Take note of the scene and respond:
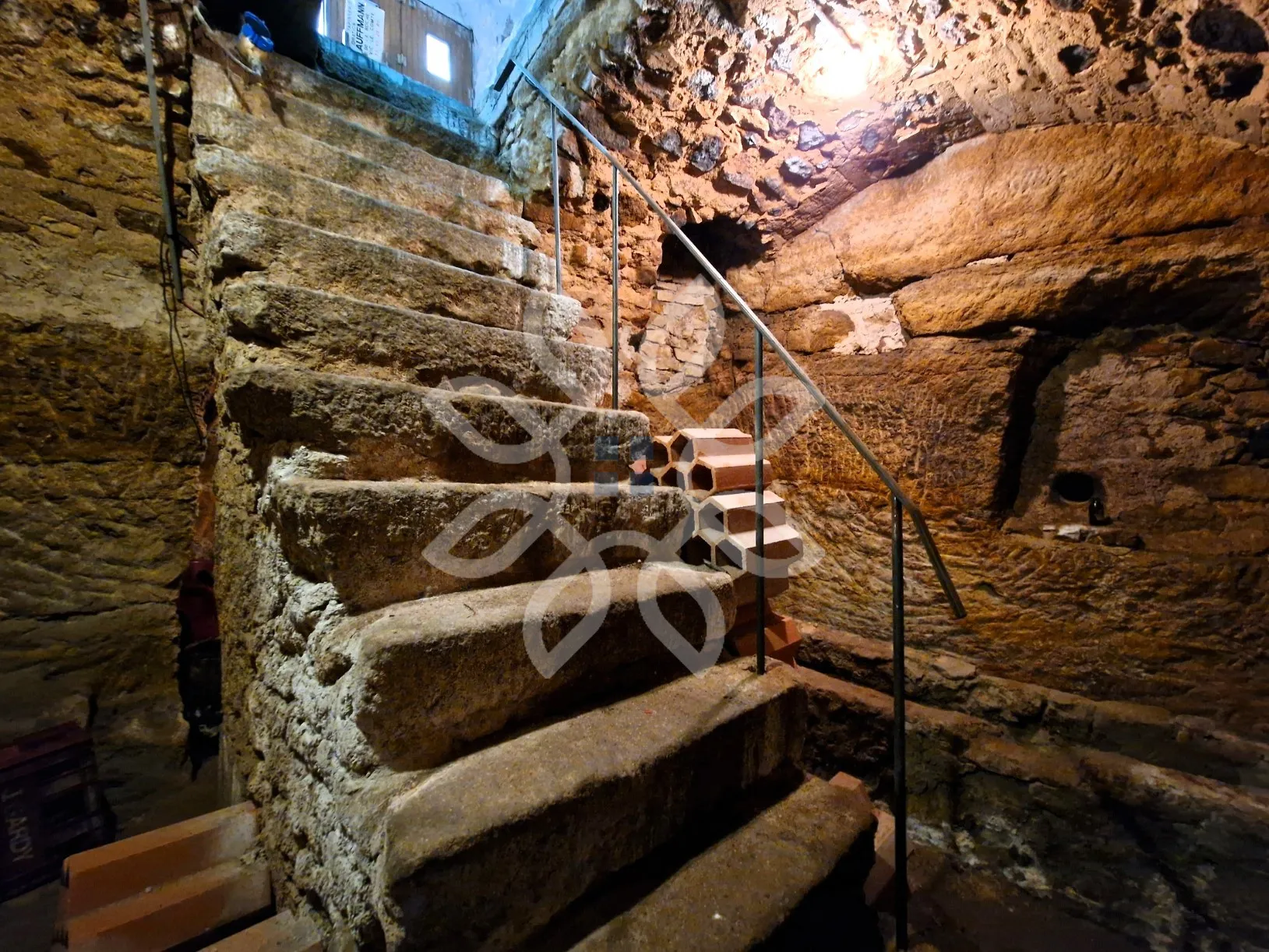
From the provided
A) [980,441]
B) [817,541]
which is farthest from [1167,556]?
[817,541]

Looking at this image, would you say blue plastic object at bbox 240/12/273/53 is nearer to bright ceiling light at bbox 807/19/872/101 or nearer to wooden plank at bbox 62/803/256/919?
bright ceiling light at bbox 807/19/872/101

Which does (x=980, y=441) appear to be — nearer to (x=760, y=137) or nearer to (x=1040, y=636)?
(x=1040, y=636)

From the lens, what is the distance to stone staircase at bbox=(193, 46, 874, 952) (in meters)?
0.99

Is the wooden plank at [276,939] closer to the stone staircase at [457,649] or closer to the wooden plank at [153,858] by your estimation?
the stone staircase at [457,649]

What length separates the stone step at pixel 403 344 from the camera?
1.48 meters

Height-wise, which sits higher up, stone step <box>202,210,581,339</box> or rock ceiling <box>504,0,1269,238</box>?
rock ceiling <box>504,0,1269,238</box>

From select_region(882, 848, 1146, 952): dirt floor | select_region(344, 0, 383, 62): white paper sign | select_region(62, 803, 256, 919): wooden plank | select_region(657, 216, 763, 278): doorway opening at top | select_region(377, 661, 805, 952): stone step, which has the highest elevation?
select_region(344, 0, 383, 62): white paper sign

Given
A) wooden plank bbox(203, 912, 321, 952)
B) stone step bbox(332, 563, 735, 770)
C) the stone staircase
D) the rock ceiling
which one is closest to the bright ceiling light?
the rock ceiling

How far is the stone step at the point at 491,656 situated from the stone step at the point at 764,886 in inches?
17.3

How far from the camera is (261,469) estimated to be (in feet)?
4.56

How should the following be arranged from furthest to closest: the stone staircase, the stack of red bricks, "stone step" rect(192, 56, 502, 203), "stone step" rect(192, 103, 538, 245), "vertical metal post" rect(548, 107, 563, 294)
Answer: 1. "vertical metal post" rect(548, 107, 563, 294)
2. "stone step" rect(192, 56, 502, 203)
3. "stone step" rect(192, 103, 538, 245)
4. the stack of red bricks
5. the stone staircase

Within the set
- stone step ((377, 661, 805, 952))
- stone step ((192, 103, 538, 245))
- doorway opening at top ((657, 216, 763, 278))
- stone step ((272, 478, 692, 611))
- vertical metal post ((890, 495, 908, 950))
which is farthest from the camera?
doorway opening at top ((657, 216, 763, 278))

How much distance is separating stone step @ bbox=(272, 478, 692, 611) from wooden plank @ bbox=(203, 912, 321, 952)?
0.76 metres

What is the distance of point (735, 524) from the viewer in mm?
1882
